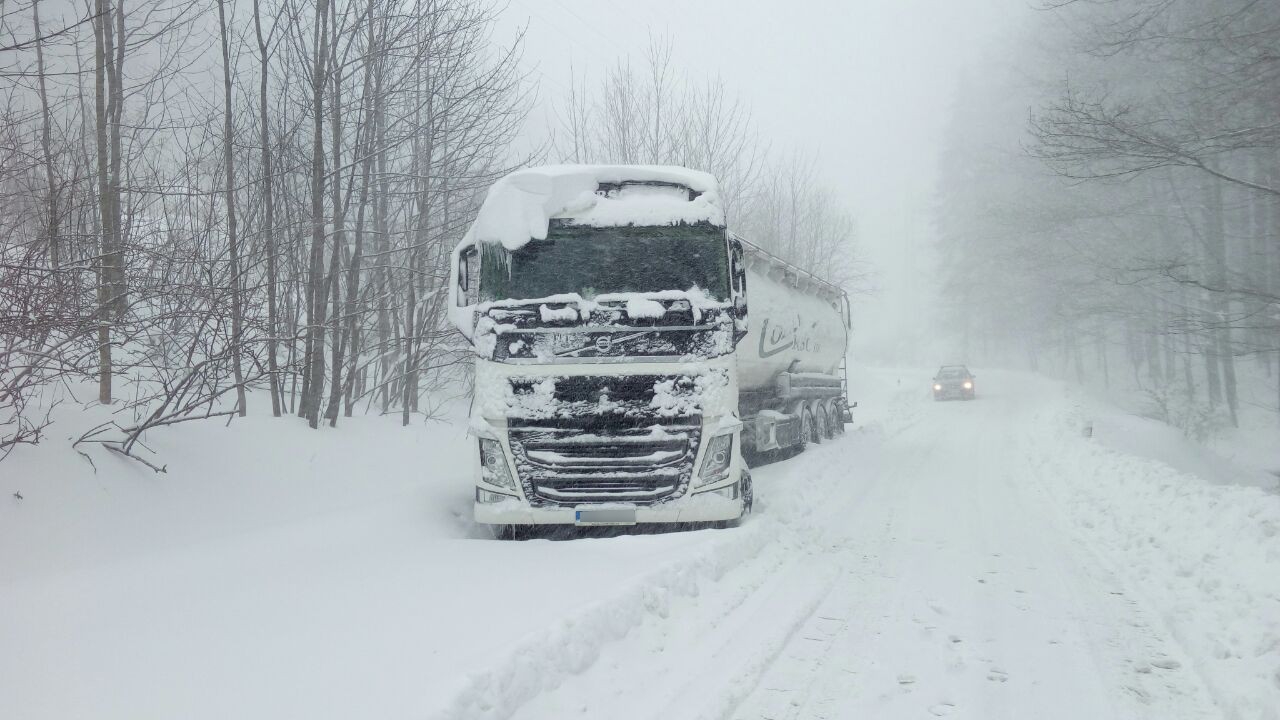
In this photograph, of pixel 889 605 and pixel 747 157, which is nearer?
pixel 889 605

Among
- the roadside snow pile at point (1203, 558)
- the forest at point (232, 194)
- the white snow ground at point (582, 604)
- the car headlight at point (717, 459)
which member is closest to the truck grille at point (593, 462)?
the car headlight at point (717, 459)

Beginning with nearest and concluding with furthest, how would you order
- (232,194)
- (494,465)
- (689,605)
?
(689,605)
(494,465)
(232,194)

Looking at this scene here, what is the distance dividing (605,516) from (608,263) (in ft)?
7.88

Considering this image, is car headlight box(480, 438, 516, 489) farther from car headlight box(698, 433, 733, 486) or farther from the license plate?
Result: car headlight box(698, 433, 733, 486)

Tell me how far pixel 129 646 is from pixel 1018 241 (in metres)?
34.0

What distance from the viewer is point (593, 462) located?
6695 mm

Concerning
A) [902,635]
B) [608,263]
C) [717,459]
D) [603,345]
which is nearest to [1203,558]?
[902,635]

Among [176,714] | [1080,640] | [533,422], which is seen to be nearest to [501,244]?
[533,422]

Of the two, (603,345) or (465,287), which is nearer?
(603,345)

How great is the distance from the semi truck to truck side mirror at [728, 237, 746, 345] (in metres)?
0.01

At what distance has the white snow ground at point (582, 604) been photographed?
12.0 feet

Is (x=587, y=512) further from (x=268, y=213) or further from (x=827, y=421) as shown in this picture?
(x=827, y=421)

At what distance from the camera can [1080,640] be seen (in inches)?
184

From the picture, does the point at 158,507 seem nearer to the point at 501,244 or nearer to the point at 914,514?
the point at 501,244
